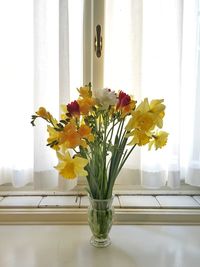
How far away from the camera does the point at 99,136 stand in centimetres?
86

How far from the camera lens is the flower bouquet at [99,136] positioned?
78 cm

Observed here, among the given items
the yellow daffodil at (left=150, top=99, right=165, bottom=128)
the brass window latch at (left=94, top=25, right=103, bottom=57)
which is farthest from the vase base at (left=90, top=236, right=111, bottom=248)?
the brass window latch at (left=94, top=25, right=103, bottom=57)

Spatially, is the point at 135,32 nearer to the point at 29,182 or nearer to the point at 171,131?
the point at 171,131

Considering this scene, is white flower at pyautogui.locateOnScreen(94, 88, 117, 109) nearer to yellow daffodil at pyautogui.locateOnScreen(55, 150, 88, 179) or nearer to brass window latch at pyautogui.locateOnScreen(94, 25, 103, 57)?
yellow daffodil at pyautogui.locateOnScreen(55, 150, 88, 179)

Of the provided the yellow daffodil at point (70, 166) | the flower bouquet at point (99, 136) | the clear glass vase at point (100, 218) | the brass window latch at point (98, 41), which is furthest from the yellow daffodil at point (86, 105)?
the brass window latch at point (98, 41)

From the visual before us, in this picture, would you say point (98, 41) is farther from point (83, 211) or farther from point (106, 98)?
point (83, 211)

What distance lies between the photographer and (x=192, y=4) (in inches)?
43.9

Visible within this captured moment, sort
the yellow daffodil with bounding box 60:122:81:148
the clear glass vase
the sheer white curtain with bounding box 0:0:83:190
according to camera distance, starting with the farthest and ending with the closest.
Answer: the sheer white curtain with bounding box 0:0:83:190, the clear glass vase, the yellow daffodil with bounding box 60:122:81:148

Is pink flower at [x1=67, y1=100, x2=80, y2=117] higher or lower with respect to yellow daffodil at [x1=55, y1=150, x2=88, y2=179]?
higher

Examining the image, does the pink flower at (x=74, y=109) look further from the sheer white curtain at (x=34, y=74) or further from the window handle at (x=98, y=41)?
the window handle at (x=98, y=41)

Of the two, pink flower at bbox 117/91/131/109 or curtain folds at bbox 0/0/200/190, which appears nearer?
pink flower at bbox 117/91/131/109

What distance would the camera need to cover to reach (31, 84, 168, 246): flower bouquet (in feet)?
2.56

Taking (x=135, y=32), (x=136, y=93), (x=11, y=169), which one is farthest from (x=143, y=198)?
(x=135, y=32)

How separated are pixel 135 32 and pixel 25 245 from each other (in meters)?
0.88
